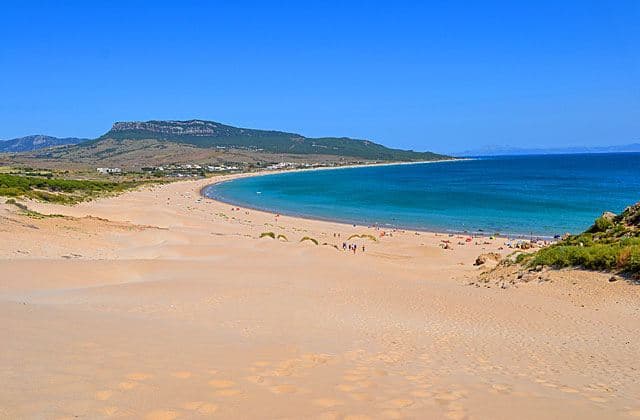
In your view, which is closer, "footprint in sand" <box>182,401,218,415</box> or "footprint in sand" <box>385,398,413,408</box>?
"footprint in sand" <box>182,401,218,415</box>

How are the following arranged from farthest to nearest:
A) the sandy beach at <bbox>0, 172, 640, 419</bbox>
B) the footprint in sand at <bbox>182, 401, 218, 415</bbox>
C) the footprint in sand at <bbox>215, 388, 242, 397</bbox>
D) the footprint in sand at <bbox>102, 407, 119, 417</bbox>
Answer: the footprint in sand at <bbox>215, 388, 242, 397</bbox>, the sandy beach at <bbox>0, 172, 640, 419</bbox>, the footprint in sand at <bbox>182, 401, 218, 415</bbox>, the footprint in sand at <bbox>102, 407, 119, 417</bbox>

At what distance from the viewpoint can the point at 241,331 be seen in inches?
384

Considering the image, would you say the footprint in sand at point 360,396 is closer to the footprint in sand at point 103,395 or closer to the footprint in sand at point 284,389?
the footprint in sand at point 284,389

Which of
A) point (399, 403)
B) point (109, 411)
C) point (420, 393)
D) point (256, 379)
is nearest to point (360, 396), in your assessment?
point (399, 403)

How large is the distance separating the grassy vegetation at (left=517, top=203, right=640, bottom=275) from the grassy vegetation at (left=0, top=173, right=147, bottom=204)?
46511mm

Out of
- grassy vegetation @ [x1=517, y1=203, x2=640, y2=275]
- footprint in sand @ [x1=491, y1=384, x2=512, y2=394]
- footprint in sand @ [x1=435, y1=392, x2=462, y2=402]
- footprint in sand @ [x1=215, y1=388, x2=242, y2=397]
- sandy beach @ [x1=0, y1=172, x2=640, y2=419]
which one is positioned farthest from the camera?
grassy vegetation @ [x1=517, y1=203, x2=640, y2=275]

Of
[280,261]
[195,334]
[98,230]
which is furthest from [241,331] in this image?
[98,230]

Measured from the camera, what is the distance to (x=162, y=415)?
5035mm

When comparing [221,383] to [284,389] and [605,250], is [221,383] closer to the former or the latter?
[284,389]

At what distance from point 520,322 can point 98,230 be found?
25221mm

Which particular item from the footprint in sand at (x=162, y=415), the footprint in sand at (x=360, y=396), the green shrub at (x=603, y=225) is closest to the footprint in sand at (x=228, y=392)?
the footprint in sand at (x=162, y=415)

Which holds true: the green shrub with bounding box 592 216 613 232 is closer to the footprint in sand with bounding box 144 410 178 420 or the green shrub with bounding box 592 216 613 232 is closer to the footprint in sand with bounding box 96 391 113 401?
the footprint in sand with bounding box 144 410 178 420

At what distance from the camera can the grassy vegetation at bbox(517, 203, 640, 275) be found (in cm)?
1461

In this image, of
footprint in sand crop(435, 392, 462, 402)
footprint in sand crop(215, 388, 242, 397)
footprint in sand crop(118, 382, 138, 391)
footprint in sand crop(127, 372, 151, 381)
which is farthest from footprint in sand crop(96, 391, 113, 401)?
footprint in sand crop(435, 392, 462, 402)
